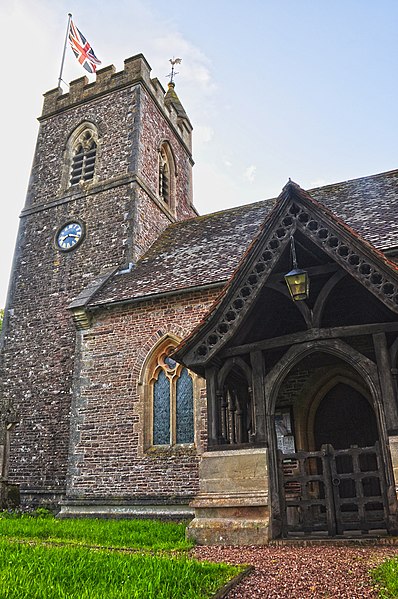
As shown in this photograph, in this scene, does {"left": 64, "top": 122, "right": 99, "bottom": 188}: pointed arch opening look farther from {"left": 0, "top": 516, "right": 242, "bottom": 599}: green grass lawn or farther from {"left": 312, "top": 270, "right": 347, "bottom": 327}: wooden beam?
{"left": 0, "top": 516, "right": 242, "bottom": 599}: green grass lawn

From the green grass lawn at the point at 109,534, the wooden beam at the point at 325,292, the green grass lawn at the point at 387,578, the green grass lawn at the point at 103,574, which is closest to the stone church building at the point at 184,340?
the wooden beam at the point at 325,292

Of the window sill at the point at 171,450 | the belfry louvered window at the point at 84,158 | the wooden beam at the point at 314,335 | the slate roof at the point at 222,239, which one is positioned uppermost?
the belfry louvered window at the point at 84,158

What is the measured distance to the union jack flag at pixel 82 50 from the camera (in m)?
21.3

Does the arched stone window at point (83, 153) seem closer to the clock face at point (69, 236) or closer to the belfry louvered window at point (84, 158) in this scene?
the belfry louvered window at point (84, 158)

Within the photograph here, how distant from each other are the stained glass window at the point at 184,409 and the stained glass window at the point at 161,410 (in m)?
0.27

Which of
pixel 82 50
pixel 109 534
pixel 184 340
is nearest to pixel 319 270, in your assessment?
pixel 184 340

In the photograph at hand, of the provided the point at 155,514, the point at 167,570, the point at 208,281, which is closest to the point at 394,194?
the point at 208,281

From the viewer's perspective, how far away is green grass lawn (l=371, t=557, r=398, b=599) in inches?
150

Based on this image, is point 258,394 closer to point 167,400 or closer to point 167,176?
point 167,400

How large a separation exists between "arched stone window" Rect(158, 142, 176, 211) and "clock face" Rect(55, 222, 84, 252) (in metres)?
4.03

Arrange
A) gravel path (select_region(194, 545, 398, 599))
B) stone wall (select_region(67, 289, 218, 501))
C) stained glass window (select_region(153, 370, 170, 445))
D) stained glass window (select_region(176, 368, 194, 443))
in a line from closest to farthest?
gravel path (select_region(194, 545, 398, 599)) → stone wall (select_region(67, 289, 218, 501)) → stained glass window (select_region(176, 368, 194, 443)) → stained glass window (select_region(153, 370, 170, 445))

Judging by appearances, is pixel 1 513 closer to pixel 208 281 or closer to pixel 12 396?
pixel 12 396

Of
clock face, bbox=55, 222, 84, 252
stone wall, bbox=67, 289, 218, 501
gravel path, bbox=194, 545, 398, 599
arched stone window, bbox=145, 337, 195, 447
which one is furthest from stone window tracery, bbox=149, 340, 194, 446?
clock face, bbox=55, 222, 84, 252

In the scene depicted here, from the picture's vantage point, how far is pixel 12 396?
608 inches
